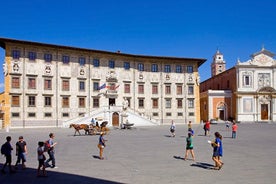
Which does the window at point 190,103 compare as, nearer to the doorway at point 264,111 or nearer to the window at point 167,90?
the window at point 167,90

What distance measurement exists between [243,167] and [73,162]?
7088mm

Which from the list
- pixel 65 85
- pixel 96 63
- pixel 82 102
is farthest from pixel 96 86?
pixel 65 85

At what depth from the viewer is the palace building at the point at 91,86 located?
122 ft

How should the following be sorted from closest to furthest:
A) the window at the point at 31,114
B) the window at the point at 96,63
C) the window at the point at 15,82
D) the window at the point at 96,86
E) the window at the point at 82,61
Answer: the window at the point at 15,82
the window at the point at 31,114
the window at the point at 82,61
the window at the point at 96,86
the window at the point at 96,63

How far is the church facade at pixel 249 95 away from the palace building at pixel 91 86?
8.08m

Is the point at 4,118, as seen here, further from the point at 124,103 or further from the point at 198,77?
the point at 198,77

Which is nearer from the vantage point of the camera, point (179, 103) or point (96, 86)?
point (96, 86)

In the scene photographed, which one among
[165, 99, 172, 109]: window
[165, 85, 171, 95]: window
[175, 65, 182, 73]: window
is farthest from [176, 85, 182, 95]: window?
[175, 65, 182, 73]: window

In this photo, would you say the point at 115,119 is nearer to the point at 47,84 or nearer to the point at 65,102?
the point at 65,102

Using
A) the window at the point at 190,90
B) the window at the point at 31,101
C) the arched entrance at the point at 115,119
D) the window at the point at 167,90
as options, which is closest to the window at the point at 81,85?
the arched entrance at the point at 115,119

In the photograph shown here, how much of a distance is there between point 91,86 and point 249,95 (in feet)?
106

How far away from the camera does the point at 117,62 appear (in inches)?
1758

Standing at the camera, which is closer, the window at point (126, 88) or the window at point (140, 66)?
the window at point (126, 88)

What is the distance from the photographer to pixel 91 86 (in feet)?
138
